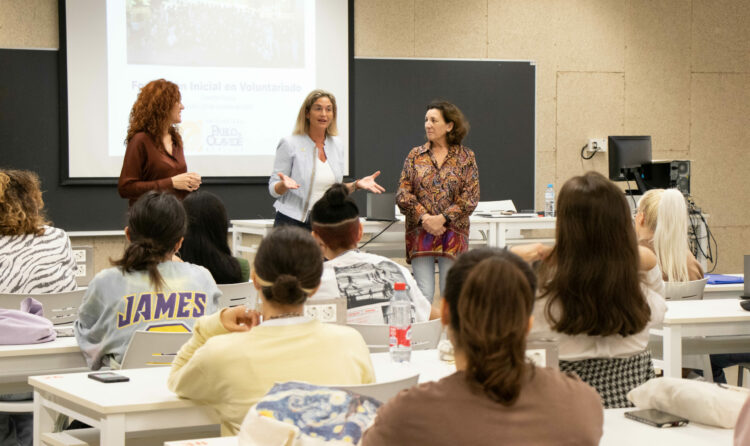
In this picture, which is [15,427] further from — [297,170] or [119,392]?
[297,170]

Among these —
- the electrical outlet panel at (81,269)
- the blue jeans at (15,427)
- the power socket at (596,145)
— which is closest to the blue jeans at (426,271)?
the electrical outlet panel at (81,269)

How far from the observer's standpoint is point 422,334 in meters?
2.99

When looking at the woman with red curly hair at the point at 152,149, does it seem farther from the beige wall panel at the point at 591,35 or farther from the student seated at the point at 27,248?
the beige wall panel at the point at 591,35

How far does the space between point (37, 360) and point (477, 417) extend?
1.90 metres

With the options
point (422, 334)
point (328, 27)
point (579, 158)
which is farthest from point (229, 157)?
point (422, 334)

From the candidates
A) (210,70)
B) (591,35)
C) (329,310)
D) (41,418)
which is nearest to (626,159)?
(591,35)

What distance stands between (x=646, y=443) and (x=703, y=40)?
7607 mm

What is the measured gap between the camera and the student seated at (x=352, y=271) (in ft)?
10.2

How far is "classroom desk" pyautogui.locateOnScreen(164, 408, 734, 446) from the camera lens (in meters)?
1.83

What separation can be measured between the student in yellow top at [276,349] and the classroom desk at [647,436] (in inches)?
7.6

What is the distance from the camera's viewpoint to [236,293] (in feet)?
12.2

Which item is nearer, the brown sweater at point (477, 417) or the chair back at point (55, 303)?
the brown sweater at point (477, 417)

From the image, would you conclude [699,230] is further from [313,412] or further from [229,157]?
[313,412]

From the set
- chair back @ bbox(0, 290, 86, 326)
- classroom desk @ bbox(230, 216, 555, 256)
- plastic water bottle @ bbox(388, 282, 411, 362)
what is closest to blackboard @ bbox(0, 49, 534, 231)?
classroom desk @ bbox(230, 216, 555, 256)
